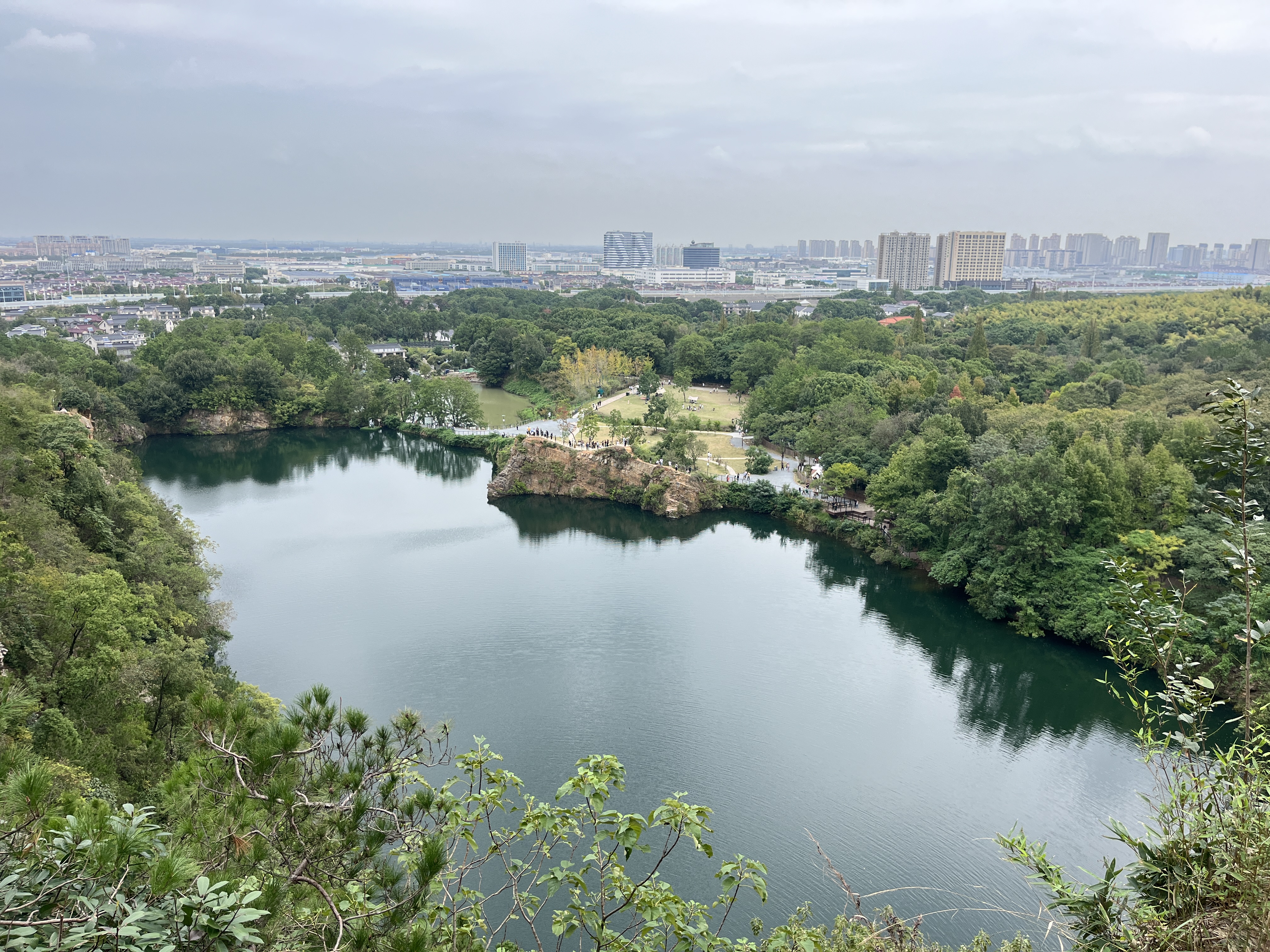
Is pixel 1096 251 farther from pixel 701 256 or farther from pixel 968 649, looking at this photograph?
pixel 968 649

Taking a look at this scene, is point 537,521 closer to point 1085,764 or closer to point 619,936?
point 1085,764

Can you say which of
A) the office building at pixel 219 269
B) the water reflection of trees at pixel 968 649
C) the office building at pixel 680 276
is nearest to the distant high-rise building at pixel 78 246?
the office building at pixel 219 269

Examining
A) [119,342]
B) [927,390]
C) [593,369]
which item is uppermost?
[119,342]

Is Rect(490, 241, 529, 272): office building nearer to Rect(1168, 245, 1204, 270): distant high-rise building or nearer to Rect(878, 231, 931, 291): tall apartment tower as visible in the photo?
Rect(878, 231, 931, 291): tall apartment tower

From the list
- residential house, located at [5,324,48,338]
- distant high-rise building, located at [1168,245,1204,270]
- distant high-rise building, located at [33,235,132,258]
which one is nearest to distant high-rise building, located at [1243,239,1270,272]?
distant high-rise building, located at [1168,245,1204,270]

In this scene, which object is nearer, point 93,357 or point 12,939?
point 12,939

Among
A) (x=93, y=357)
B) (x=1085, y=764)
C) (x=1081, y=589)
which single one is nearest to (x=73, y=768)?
(x=1085, y=764)

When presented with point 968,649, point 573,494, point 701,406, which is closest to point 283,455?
point 573,494
